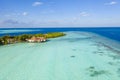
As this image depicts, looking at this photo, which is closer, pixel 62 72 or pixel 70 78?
pixel 70 78

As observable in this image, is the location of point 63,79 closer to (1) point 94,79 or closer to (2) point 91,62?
(1) point 94,79

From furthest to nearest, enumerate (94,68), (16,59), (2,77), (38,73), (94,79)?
(16,59) < (94,68) < (38,73) < (2,77) < (94,79)

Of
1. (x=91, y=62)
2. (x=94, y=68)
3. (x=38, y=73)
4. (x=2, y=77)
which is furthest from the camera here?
(x=91, y=62)

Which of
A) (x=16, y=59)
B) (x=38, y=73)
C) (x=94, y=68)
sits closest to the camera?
(x=38, y=73)

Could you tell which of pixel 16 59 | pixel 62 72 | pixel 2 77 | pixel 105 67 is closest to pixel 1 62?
pixel 16 59

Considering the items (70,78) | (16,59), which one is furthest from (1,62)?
(70,78)

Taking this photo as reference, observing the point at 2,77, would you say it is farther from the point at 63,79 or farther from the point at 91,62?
the point at 91,62

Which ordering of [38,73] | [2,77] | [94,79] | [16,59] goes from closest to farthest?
[94,79] → [2,77] → [38,73] → [16,59]

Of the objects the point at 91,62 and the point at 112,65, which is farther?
the point at 91,62

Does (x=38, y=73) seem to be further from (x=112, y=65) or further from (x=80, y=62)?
(x=112, y=65)
